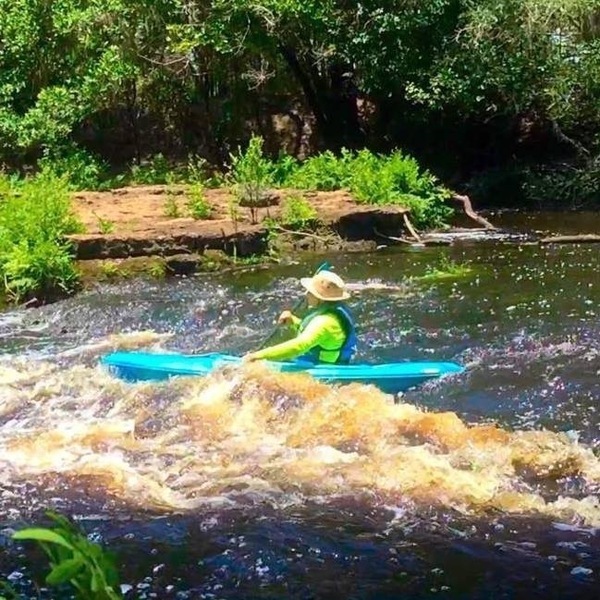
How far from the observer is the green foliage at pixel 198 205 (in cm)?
1295

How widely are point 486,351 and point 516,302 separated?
1.72 metres

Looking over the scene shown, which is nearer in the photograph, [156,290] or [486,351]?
[486,351]

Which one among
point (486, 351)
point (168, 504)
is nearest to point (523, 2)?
point (486, 351)

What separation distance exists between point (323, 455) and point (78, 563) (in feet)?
14.0

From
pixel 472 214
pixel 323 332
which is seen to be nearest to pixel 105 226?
pixel 323 332

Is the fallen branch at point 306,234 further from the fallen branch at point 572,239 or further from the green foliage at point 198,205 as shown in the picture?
the fallen branch at point 572,239

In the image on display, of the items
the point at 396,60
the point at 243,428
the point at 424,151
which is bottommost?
the point at 243,428

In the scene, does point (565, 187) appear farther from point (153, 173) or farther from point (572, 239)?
point (153, 173)

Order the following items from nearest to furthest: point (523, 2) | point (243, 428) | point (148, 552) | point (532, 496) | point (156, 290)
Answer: point (148, 552), point (532, 496), point (243, 428), point (156, 290), point (523, 2)

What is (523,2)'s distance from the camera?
54.6ft

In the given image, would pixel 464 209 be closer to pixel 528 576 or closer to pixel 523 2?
pixel 523 2

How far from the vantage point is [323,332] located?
7176mm

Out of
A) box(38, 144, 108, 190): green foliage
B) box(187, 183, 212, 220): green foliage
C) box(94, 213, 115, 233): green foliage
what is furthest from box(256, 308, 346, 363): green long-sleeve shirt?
box(38, 144, 108, 190): green foliage

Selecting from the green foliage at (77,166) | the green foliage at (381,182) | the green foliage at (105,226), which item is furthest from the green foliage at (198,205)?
the green foliage at (77,166)
